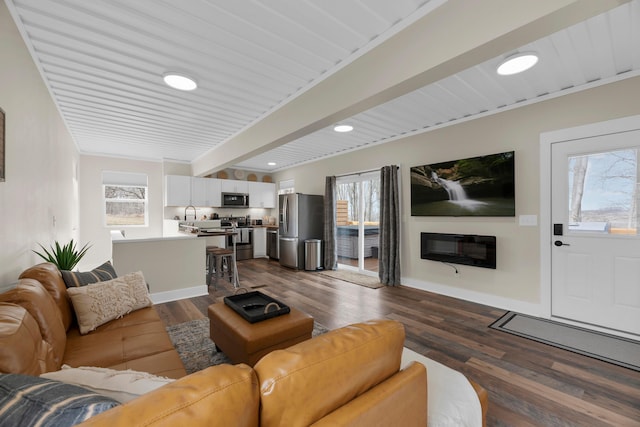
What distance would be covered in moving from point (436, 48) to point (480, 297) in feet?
10.8

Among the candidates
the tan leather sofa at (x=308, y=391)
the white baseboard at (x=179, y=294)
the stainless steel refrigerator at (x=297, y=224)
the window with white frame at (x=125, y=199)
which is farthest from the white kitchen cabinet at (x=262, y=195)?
the tan leather sofa at (x=308, y=391)

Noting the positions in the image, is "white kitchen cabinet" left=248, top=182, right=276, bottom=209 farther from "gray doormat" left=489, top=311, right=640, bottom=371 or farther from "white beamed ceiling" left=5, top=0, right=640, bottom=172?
"gray doormat" left=489, top=311, right=640, bottom=371

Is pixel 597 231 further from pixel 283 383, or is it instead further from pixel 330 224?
pixel 330 224

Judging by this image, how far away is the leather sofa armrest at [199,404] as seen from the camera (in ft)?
1.76

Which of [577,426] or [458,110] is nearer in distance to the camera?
[577,426]

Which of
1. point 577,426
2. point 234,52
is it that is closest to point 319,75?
point 234,52

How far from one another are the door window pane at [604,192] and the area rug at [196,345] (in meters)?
3.09

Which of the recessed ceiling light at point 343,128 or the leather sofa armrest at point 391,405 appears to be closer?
the leather sofa armrest at point 391,405

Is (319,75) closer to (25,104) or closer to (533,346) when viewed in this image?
(25,104)

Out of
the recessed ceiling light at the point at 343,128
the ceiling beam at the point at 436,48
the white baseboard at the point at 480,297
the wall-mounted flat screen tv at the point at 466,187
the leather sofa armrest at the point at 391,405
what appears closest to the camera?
the leather sofa armrest at the point at 391,405

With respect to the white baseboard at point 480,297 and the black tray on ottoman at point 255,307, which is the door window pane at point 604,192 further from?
the black tray on ottoman at point 255,307

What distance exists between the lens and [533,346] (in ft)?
8.46

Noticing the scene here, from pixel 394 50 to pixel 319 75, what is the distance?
83 centimetres

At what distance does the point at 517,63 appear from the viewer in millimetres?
2391
